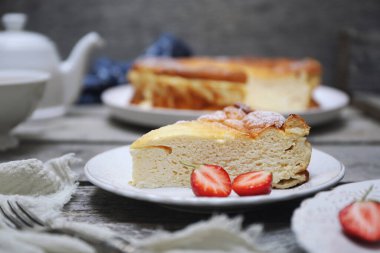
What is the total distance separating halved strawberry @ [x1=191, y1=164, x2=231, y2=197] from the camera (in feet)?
2.77

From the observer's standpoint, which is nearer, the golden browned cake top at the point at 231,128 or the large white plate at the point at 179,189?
the large white plate at the point at 179,189

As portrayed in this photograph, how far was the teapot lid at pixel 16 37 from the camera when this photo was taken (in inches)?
66.5

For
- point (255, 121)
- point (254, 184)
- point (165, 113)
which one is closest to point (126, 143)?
point (165, 113)

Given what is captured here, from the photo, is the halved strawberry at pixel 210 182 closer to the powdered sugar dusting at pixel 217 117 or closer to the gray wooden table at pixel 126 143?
the gray wooden table at pixel 126 143

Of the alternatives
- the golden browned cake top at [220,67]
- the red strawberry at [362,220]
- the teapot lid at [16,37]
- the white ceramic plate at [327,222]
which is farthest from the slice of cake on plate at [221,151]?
the teapot lid at [16,37]

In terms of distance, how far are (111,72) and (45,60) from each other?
0.65 m

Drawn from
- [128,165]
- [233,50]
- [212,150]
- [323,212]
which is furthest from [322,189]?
[233,50]

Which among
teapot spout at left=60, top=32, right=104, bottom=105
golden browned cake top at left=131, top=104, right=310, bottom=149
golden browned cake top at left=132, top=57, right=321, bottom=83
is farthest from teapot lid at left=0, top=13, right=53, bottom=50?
golden browned cake top at left=131, top=104, right=310, bottom=149

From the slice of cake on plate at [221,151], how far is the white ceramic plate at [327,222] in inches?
6.2

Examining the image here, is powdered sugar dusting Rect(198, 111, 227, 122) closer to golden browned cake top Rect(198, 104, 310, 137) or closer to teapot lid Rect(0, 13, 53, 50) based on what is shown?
A: golden browned cake top Rect(198, 104, 310, 137)

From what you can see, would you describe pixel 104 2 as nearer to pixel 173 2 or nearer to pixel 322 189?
pixel 173 2

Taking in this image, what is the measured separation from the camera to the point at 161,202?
2.60 feet

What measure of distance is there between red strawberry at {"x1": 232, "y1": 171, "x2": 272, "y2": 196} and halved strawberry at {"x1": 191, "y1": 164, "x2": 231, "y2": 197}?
0.02 meters

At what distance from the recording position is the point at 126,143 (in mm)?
1493
